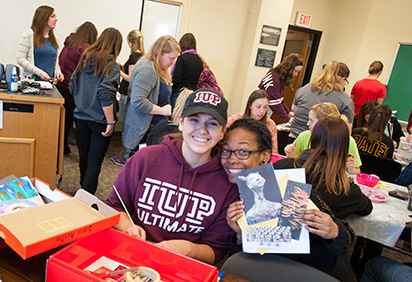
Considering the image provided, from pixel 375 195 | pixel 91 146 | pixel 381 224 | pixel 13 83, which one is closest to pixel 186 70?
pixel 91 146

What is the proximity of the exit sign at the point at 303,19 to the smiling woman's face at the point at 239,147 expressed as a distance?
6.11m

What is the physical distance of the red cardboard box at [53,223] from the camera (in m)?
0.78

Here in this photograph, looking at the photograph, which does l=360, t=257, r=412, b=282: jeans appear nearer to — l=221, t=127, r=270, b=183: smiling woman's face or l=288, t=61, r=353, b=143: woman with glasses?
l=221, t=127, r=270, b=183: smiling woman's face

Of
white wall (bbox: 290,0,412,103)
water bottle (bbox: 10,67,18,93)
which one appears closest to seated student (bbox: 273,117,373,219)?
water bottle (bbox: 10,67,18,93)

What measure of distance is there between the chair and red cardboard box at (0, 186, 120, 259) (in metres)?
2.61

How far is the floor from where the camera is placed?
3109 mm

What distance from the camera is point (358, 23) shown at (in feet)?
21.1

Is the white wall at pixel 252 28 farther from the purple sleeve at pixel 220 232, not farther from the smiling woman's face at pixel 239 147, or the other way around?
the purple sleeve at pixel 220 232

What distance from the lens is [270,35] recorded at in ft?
19.3

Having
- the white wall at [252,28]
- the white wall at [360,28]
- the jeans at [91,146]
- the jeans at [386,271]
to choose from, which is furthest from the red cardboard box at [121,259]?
the white wall at [360,28]

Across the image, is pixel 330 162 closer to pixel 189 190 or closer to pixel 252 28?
pixel 189 190

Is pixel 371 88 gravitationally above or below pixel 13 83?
Answer: above

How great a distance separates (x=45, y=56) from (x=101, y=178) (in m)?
1.44

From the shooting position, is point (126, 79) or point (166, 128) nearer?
point (166, 128)
